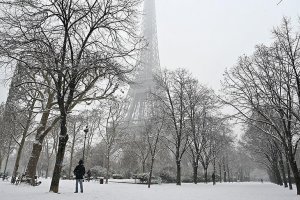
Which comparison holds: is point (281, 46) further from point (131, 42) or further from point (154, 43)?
point (154, 43)

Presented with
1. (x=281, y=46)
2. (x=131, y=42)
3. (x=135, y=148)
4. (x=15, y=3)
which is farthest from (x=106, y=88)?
(x=135, y=148)

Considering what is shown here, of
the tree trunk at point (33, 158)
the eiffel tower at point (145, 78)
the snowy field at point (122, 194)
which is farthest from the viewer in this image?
the eiffel tower at point (145, 78)

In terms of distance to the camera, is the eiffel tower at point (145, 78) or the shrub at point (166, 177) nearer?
the shrub at point (166, 177)

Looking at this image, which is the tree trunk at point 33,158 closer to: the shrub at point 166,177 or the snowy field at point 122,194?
the snowy field at point 122,194

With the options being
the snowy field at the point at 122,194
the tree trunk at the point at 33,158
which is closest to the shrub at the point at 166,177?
the snowy field at the point at 122,194

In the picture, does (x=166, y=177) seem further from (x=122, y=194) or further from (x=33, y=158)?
(x=122, y=194)

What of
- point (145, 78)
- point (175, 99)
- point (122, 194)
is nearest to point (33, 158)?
point (122, 194)

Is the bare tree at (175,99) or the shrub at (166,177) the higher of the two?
the bare tree at (175,99)

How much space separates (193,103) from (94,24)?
19373mm

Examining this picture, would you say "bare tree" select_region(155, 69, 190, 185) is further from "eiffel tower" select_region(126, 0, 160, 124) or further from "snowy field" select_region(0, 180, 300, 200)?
"eiffel tower" select_region(126, 0, 160, 124)

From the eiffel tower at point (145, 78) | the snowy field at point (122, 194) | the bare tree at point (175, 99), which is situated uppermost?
the eiffel tower at point (145, 78)

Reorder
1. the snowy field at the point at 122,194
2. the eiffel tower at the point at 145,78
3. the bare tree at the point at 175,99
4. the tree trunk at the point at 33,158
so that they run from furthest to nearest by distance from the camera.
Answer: the eiffel tower at the point at 145,78, the bare tree at the point at 175,99, the tree trunk at the point at 33,158, the snowy field at the point at 122,194

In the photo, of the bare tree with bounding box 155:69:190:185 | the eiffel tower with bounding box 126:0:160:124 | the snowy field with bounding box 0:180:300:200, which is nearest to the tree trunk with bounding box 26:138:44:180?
the snowy field with bounding box 0:180:300:200

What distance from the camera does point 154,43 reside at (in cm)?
6756
